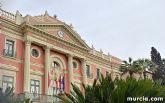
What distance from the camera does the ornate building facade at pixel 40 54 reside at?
30609 mm

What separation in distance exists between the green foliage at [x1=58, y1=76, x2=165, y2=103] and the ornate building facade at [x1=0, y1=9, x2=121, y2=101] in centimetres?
1636

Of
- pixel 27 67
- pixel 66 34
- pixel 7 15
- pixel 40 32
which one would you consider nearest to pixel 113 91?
pixel 27 67

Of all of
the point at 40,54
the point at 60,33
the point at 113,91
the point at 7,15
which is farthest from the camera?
the point at 60,33

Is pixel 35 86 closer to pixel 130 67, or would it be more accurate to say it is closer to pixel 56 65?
pixel 56 65

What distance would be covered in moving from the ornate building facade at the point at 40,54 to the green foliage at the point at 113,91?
16.4 metres

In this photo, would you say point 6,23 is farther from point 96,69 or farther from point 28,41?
point 96,69

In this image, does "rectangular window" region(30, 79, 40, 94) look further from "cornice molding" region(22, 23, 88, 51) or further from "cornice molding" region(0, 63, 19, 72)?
"cornice molding" region(22, 23, 88, 51)

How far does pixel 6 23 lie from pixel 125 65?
2419 centimetres

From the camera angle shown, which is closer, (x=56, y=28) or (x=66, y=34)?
(x=56, y=28)

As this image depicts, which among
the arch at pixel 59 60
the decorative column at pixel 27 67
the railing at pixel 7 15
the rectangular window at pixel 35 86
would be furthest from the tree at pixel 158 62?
the railing at pixel 7 15

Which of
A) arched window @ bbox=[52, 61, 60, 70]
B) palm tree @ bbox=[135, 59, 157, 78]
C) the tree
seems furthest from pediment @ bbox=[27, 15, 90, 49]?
the tree

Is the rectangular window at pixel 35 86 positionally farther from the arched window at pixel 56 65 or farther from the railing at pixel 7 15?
Result: the railing at pixel 7 15

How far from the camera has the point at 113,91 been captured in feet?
47.4

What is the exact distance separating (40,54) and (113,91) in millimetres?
21015
